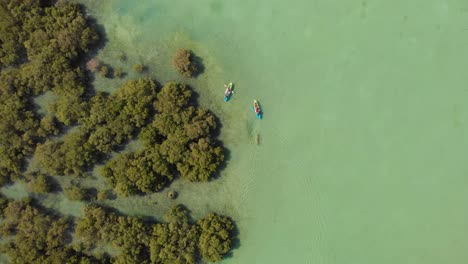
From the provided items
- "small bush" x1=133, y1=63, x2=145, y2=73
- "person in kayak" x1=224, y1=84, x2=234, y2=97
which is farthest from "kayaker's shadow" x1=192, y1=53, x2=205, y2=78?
"small bush" x1=133, y1=63, x2=145, y2=73

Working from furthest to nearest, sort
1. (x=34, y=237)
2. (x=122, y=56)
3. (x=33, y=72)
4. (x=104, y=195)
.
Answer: (x=122, y=56) → (x=104, y=195) → (x=33, y=72) → (x=34, y=237)

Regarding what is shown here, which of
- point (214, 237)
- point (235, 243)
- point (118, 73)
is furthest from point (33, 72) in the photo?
point (235, 243)

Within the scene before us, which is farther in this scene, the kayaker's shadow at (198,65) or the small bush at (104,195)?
the kayaker's shadow at (198,65)

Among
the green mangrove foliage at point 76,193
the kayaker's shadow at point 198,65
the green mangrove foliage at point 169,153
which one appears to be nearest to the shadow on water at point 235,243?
the green mangrove foliage at point 169,153

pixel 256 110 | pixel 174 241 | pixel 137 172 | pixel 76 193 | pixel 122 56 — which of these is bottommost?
pixel 174 241

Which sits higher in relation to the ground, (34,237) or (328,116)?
(328,116)

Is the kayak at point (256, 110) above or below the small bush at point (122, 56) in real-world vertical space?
below

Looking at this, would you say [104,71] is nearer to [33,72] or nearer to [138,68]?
[138,68]

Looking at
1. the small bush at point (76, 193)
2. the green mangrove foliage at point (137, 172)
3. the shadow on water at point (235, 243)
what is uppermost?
the green mangrove foliage at point (137, 172)

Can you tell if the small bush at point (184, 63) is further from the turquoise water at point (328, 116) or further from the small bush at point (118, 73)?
the small bush at point (118, 73)
